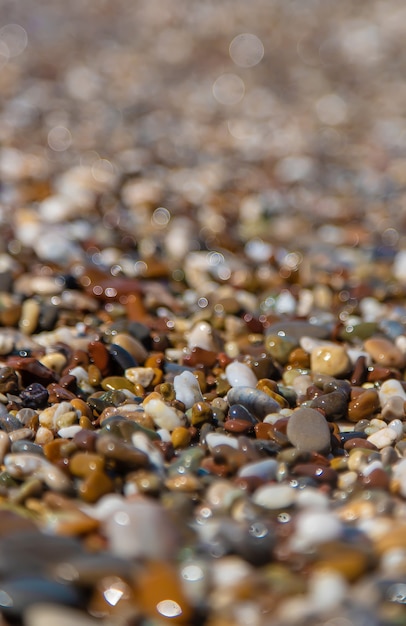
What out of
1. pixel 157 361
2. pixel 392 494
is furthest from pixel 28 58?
pixel 392 494

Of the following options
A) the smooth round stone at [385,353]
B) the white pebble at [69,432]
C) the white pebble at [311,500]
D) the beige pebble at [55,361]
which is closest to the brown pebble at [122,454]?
the white pebble at [69,432]

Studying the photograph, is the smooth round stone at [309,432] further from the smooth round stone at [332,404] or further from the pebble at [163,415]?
the pebble at [163,415]

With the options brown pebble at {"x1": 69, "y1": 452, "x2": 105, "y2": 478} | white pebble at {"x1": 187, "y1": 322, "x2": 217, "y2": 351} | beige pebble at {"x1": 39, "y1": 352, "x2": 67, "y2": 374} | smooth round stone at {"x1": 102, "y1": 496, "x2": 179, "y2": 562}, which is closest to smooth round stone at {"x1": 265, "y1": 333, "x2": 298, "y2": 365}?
white pebble at {"x1": 187, "y1": 322, "x2": 217, "y2": 351}

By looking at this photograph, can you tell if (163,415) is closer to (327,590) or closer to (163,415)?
(163,415)

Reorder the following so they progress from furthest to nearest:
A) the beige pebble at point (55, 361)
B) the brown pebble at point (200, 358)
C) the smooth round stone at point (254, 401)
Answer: the brown pebble at point (200, 358)
the beige pebble at point (55, 361)
the smooth round stone at point (254, 401)

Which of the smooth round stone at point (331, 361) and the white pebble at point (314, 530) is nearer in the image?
the white pebble at point (314, 530)

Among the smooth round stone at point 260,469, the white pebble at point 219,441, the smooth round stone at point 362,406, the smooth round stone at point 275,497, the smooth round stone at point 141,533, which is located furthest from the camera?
the smooth round stone at point 362,406

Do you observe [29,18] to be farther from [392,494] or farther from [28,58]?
[392,494]
